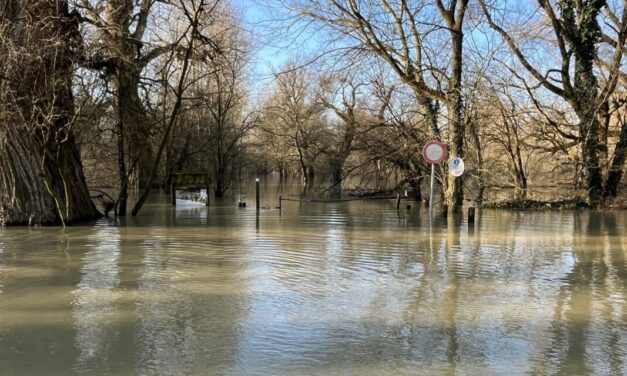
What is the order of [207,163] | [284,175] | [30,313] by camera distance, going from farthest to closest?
1. [284,175]
2. [207,163]
3. [30,313]

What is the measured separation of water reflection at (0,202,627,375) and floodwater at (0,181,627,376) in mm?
24

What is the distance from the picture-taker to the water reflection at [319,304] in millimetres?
4871

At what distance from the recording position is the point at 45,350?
504cm

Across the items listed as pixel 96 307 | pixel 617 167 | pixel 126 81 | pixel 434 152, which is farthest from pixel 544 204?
pixel 96 307

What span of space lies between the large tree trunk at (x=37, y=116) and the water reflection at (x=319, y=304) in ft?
7.87

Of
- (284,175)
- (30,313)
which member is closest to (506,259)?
(30,313)

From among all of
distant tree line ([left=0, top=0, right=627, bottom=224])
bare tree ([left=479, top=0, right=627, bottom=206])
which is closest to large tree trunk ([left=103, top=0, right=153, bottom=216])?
distant tree line ([left=0, top=0, right=627, bottom=224])

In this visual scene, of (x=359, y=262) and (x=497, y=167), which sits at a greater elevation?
(x=497, y=167)

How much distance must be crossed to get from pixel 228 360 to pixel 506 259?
21.2 ft

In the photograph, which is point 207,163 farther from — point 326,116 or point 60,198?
point 60,198

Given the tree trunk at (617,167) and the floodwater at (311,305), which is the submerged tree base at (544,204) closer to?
the tree trunk at (617,167)

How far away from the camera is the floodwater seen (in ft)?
15.9

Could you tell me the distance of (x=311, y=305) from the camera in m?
6.62

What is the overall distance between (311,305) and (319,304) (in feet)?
0.35
